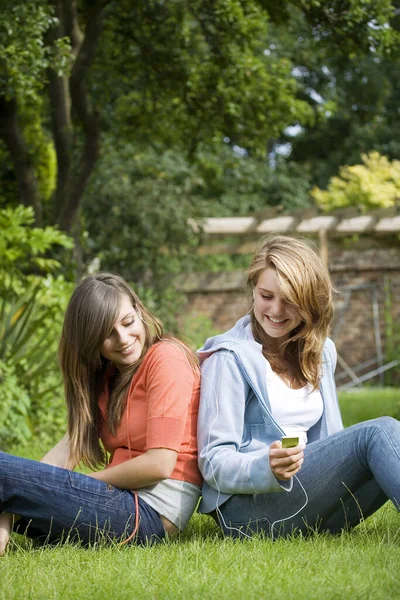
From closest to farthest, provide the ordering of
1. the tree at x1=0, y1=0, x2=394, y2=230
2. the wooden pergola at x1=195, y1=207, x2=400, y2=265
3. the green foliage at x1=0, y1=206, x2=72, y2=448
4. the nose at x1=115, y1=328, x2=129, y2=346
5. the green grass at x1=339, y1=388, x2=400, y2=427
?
1. the nose at x1=115, y1=328, x2=129, y2=346
2. the green foliage at x1=0, y1=206, x2=72, y2=448
3. the green grass at x1=339, y1=388, x2=400, y2=427
4. the tree at x1=0, y1=0, x2=394, y2=230
5. the wooden pergola at x1=195, y1=207, x2=400, y2=265

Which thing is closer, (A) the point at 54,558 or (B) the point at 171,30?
(A) the point at 54,558

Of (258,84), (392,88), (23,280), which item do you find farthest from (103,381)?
(392,88)

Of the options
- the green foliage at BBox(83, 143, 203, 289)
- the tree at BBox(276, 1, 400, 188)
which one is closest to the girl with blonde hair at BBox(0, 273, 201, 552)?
the green foliage at BBox(83, 143, 203, 289)

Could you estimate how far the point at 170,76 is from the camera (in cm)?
1033

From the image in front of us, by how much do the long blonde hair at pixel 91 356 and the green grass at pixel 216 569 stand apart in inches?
17.5

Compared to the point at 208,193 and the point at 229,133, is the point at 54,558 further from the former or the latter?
the point at 208,193

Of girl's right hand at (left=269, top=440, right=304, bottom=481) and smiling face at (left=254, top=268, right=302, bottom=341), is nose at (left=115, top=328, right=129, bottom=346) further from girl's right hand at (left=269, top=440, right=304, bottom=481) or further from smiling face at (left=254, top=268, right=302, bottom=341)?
girl's right hand at (left=269, top=440, right=304, bottom=481)

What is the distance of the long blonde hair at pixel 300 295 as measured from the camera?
11.1 ft

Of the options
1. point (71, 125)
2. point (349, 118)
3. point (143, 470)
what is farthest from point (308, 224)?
point (143, 470)

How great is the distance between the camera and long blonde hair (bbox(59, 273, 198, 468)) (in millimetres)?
3282

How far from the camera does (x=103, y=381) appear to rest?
3.51 metres

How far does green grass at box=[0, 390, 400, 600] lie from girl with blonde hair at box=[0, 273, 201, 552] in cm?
11

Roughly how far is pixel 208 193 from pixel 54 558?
60.9ft

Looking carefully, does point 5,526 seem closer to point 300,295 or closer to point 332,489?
point 332,489
